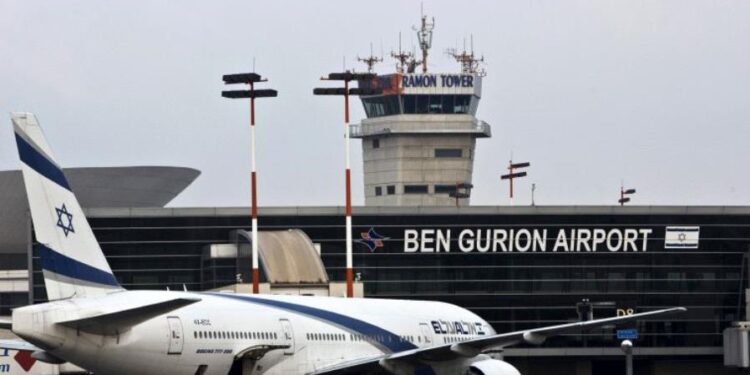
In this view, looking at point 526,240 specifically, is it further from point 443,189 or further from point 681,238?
point 443,189

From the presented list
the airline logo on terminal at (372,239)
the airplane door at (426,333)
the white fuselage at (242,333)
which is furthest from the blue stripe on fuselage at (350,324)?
the airline logo on terminal at (372,239)

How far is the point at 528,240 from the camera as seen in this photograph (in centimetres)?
10169

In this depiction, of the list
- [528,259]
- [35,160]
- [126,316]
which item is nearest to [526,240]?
[528,259]

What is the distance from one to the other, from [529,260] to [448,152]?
5068cm

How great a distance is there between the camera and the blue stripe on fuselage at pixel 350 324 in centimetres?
4538

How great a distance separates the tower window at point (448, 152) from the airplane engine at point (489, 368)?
330 feet

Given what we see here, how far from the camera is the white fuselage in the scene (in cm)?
3862

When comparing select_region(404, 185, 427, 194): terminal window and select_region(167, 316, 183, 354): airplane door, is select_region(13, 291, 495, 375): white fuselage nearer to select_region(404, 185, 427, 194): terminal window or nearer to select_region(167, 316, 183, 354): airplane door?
select_region(167, 316, 183, 354): airplane door

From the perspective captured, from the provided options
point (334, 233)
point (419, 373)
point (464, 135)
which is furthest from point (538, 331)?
point (464, 135)

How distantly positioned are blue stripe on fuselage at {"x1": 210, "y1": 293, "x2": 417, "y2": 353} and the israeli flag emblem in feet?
178

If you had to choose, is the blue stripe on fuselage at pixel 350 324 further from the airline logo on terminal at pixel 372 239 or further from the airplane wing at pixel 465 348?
the airline logo on terminal at pixel 372 239

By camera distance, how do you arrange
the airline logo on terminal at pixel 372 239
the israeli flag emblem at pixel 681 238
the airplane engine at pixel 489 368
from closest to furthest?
the airplane engine at pixel 489 368 → the airline logo on terminal at pixel 372 239 → the israeli flag emblem at pixel 681 238

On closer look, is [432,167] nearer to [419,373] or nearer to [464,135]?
[464,135]

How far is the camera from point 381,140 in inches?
6063
